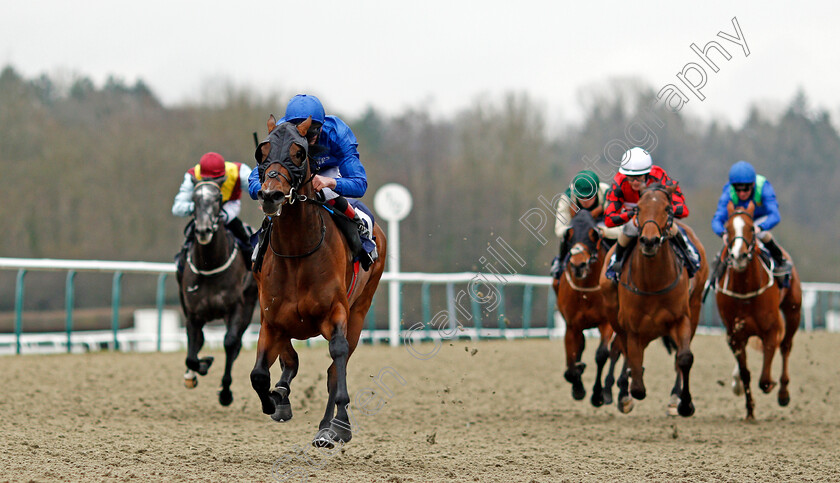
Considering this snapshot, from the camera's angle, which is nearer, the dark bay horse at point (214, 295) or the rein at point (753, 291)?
the dark bay horse at point (214, 295)

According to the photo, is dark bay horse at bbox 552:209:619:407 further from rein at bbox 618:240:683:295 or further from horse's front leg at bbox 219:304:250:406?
horse's front leg at bbox 219:304:250:406

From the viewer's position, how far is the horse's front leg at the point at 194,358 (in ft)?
26.8

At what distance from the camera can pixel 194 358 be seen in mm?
8148

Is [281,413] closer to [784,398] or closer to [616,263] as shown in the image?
[616,263]

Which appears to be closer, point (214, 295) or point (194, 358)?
point (194, 358)

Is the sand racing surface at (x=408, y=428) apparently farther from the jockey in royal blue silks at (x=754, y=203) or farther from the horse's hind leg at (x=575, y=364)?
the jockey in royal blue silks at (x=754, y=203)

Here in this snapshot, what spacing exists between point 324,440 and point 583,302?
13.2 feet

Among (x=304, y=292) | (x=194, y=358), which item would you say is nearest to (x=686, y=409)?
(x=304, y=292)

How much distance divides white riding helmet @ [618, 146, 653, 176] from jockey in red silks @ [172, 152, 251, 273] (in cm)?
314

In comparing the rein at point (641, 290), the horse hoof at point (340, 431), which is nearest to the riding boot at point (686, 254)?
the rein at point (641, 290)

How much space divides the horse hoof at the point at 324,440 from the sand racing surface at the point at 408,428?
0.52 feet

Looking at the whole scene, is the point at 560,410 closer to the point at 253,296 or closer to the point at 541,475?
the point at 253,296

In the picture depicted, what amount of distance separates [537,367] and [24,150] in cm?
1536

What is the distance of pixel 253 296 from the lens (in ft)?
28.2
